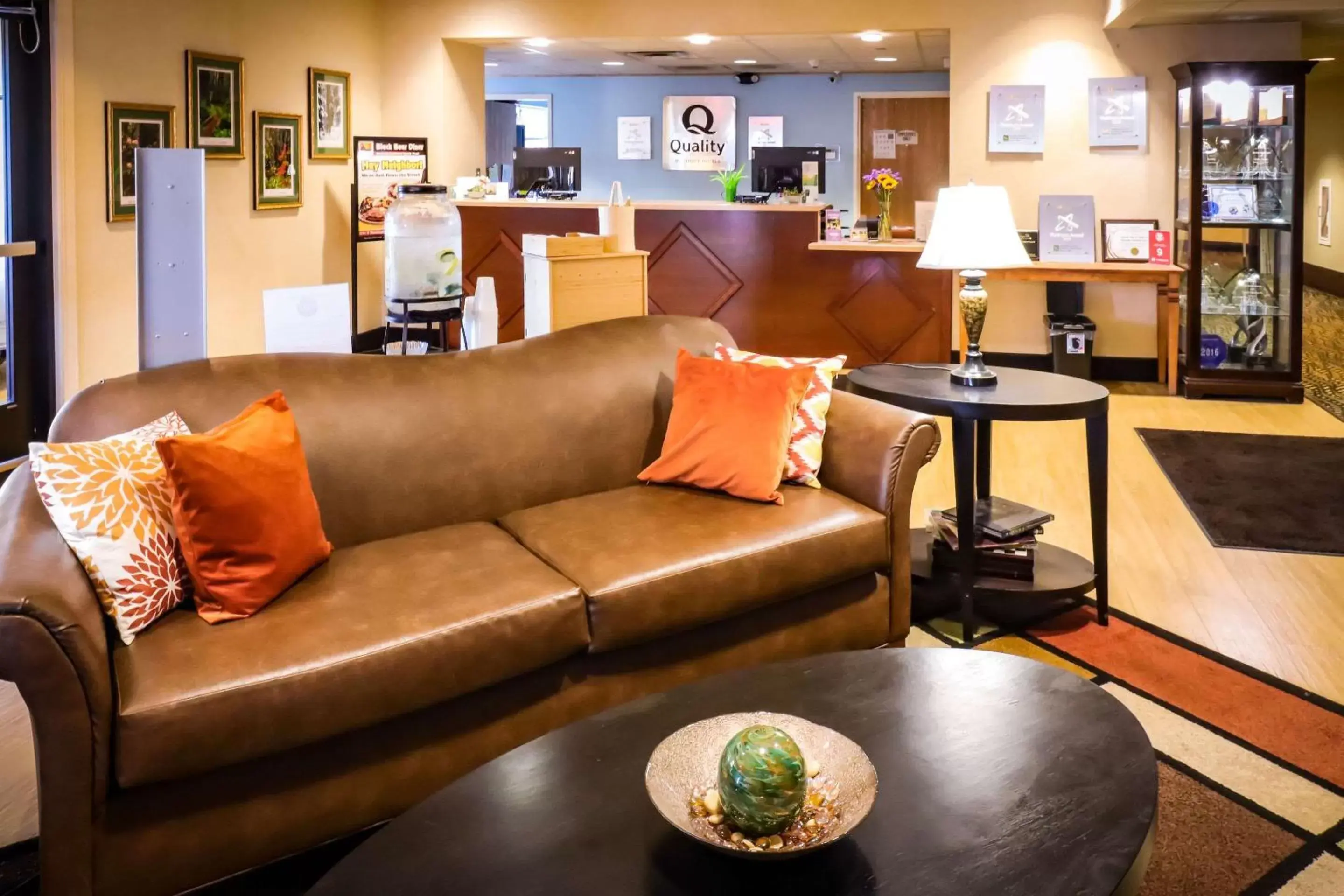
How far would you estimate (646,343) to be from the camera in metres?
3.24

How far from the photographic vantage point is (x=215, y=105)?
19.7ft

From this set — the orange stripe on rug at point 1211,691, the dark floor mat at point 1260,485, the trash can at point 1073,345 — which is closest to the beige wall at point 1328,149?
the trash can at point 1073,345

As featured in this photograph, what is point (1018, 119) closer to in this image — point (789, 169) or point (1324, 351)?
point (789, 169)

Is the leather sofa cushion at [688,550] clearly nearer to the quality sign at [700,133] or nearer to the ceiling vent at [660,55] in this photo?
the ceiling vent at [660,55]

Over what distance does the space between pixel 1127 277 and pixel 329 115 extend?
499cm

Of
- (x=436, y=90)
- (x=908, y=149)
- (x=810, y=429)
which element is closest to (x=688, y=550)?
(x=810, y=429)

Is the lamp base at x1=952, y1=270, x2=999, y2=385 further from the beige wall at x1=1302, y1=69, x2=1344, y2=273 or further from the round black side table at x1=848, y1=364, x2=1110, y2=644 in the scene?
the beige wall at x1=1302, y1=69, x2=1344, y2=273

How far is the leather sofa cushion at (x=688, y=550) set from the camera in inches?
93.4

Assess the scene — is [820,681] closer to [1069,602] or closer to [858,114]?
[1069,602]

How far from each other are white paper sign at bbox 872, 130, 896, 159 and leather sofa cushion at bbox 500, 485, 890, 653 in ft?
29.0

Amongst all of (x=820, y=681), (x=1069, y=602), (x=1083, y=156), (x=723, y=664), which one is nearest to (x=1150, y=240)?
(x=1083, y=156)

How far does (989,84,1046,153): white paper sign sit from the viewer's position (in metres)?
6.79

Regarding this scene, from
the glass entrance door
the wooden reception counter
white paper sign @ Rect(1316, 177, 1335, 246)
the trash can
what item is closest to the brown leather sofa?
the glass entrance door

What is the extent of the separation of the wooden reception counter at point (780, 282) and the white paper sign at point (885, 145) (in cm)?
450
